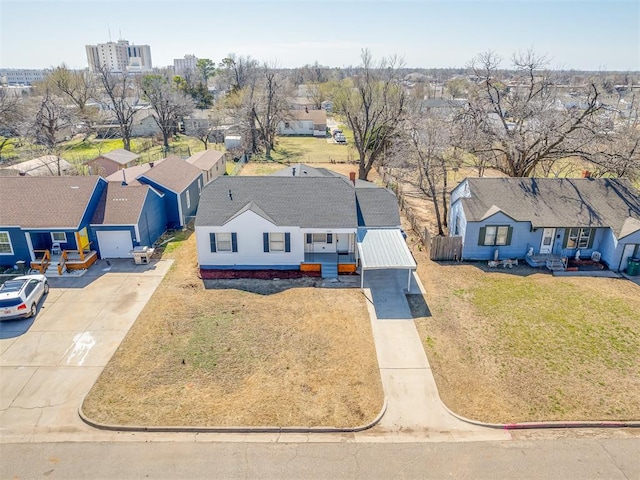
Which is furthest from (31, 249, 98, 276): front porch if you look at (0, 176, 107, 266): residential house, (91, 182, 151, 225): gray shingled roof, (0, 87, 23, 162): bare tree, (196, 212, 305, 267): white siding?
(0, 87, 23, 162): bare tree

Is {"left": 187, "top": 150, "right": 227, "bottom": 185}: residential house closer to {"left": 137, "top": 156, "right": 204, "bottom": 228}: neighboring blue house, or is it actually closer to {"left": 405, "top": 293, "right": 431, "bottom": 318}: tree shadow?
{"left": 137, "top": 156, "right": 204, "bottom": 228}: neighboring blue house

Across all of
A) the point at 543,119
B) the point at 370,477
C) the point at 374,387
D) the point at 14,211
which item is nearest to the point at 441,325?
the point at 374,387

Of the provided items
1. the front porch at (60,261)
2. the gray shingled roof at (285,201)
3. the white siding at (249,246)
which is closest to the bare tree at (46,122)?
the front porch at (60,261)

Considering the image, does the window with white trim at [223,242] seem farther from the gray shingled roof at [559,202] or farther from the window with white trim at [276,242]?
the gray shingled roof at [559,202]

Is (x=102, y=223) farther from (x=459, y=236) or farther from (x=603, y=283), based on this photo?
(x=603, y=283)

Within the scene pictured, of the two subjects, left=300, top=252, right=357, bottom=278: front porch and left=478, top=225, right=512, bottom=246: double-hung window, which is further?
left=478, top=225, right=512, bottom=246: double-hung window

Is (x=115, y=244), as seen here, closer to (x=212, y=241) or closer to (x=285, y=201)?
(x=212, y=241)

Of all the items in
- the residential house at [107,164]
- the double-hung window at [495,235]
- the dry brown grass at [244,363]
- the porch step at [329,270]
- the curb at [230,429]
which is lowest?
the curb at [230,429]
